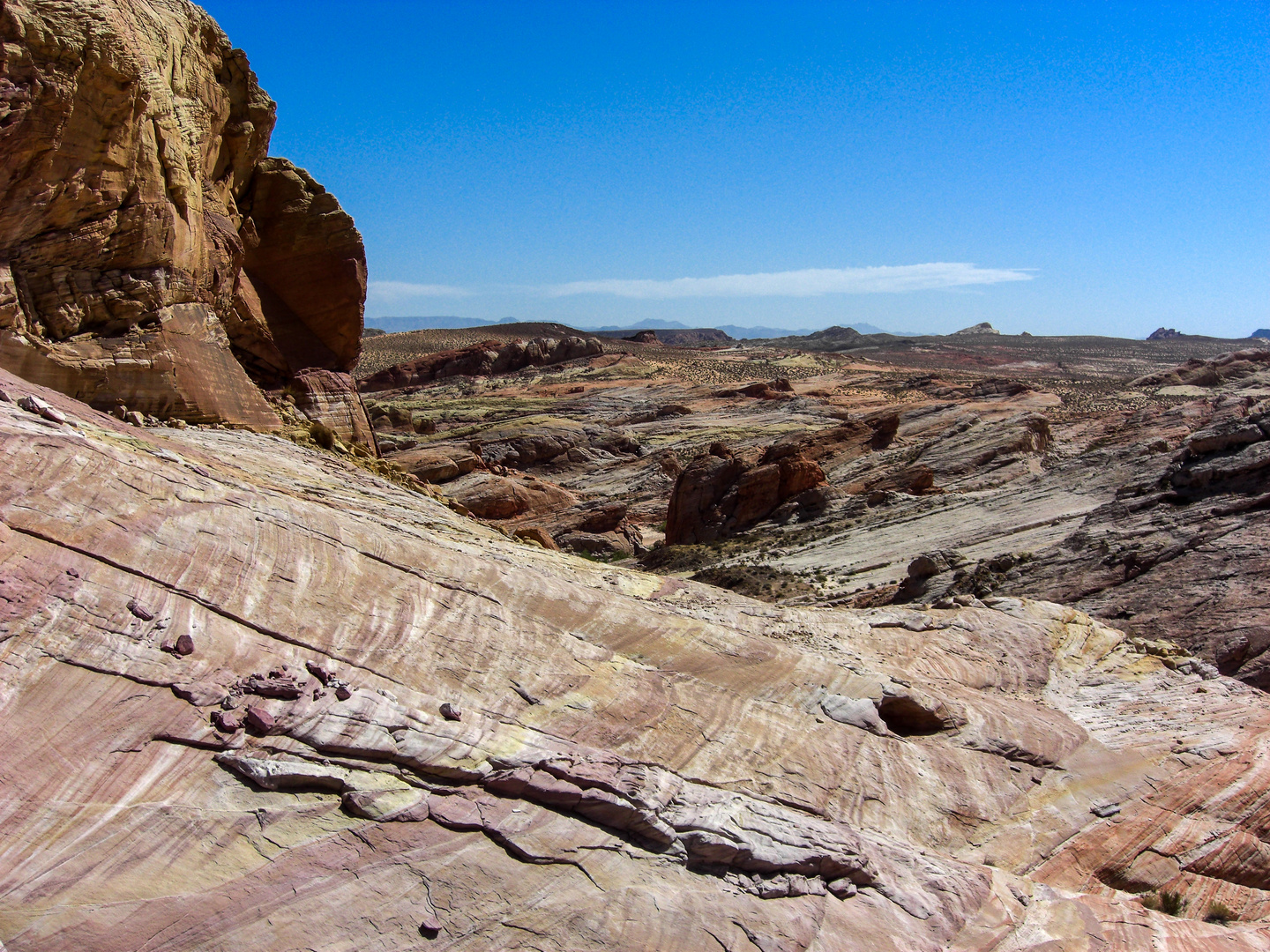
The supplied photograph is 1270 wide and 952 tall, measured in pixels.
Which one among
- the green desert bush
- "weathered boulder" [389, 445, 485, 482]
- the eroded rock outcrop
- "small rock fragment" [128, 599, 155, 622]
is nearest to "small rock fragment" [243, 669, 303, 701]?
"small rock fragment" [128, 599, 155, 622]

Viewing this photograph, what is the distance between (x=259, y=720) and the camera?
6.02 meters

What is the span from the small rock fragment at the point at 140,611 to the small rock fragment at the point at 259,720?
3.24 feet

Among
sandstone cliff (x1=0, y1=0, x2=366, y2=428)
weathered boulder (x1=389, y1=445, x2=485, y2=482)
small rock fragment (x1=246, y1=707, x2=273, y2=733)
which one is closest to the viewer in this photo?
small rock fragment (x1=246, y1=707, x2=273, y2=733)

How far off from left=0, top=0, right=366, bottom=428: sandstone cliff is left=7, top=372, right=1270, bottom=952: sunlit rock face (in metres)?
3.20

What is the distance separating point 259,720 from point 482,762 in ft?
5.24

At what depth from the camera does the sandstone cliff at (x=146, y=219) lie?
34.4 feet

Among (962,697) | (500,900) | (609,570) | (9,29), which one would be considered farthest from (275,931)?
(9,29)

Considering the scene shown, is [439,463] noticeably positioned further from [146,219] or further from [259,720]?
[259,720]

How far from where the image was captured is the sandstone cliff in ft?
34.4

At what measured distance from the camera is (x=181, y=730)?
5762mm

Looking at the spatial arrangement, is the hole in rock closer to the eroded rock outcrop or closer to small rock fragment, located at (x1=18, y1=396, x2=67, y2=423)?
small rock fragment, located at (x1=18, y1=396, x2=67, y2=423)

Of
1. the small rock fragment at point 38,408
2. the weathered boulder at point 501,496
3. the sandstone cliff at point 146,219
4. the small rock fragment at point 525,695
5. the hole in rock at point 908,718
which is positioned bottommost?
the weathered boulder at point 501,496

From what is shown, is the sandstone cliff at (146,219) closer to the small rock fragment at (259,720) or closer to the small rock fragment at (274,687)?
the small rock fragment at (274,687)

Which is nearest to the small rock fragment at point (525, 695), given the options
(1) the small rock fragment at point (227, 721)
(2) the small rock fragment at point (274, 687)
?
(2) the small rock fragment at point (274, 687)
